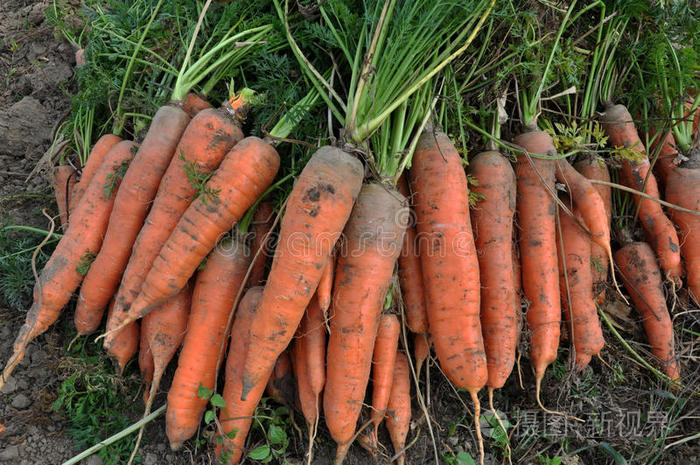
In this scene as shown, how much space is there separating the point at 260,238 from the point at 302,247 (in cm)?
42

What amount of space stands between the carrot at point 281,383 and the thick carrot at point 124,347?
0.66 metres

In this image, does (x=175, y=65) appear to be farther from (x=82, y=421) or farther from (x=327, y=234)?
(x=82, y=421)

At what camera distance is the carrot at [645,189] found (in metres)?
2.71

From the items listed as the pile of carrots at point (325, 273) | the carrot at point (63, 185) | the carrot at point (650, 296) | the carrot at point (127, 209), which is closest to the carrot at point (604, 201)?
the pile of carrots at point (325, 273)

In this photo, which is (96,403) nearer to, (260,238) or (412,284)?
(260,238)

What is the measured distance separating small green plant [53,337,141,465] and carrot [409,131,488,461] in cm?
167

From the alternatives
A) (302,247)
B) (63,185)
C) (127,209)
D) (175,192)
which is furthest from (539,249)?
(63,185)

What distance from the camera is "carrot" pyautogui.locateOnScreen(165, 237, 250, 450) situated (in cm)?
225

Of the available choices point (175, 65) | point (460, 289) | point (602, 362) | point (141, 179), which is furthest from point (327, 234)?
point (602, 362)

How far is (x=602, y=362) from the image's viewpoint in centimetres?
256

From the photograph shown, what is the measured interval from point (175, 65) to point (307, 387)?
6.77 ft

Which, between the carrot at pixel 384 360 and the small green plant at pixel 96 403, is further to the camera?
the carrot at pixel 384 360

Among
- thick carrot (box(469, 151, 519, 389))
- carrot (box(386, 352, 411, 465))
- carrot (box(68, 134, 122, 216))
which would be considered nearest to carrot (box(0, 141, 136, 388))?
carrot (box(68, 134, 122, 216))

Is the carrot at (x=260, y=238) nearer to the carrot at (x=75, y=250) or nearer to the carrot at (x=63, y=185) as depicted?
the carrot at (x=75, y=250)
